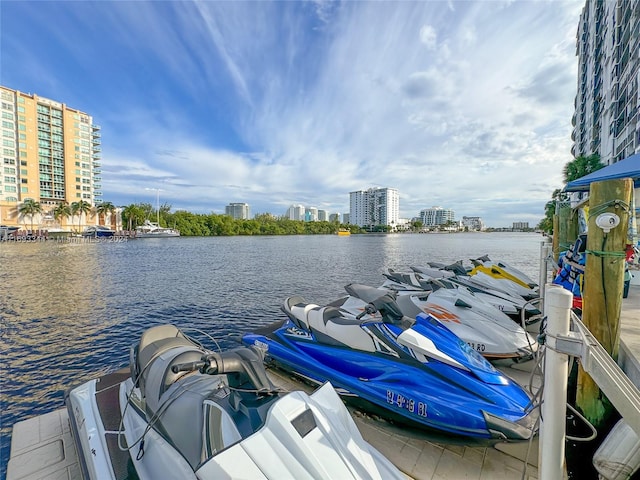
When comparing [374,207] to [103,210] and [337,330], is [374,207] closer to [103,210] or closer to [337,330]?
[103,210]

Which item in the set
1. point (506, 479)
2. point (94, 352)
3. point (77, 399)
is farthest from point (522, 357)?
point (94, 352)

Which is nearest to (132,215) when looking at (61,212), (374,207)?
(61,212)

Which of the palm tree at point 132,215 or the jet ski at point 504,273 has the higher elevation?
the palm tree at point 132,215

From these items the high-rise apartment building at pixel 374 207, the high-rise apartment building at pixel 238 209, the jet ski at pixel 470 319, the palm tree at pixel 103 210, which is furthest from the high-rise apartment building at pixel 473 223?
the jet ski at pixel 470 319

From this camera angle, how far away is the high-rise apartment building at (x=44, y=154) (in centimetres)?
6328

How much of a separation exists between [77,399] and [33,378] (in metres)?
3.85

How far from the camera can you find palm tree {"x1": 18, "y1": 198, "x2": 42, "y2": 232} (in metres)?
61.8

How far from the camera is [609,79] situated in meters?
31.5

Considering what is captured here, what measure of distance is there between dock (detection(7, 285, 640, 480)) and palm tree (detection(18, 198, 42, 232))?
79.8m

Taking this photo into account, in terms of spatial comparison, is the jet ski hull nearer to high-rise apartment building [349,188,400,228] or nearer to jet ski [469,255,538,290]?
jet ski [469,255,538,290]

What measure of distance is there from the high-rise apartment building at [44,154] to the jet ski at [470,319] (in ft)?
278

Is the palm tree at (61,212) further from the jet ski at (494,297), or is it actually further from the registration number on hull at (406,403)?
the registration number on hull at (406,403)

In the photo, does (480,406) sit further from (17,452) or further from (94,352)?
(94,352)

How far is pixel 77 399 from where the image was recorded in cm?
314
